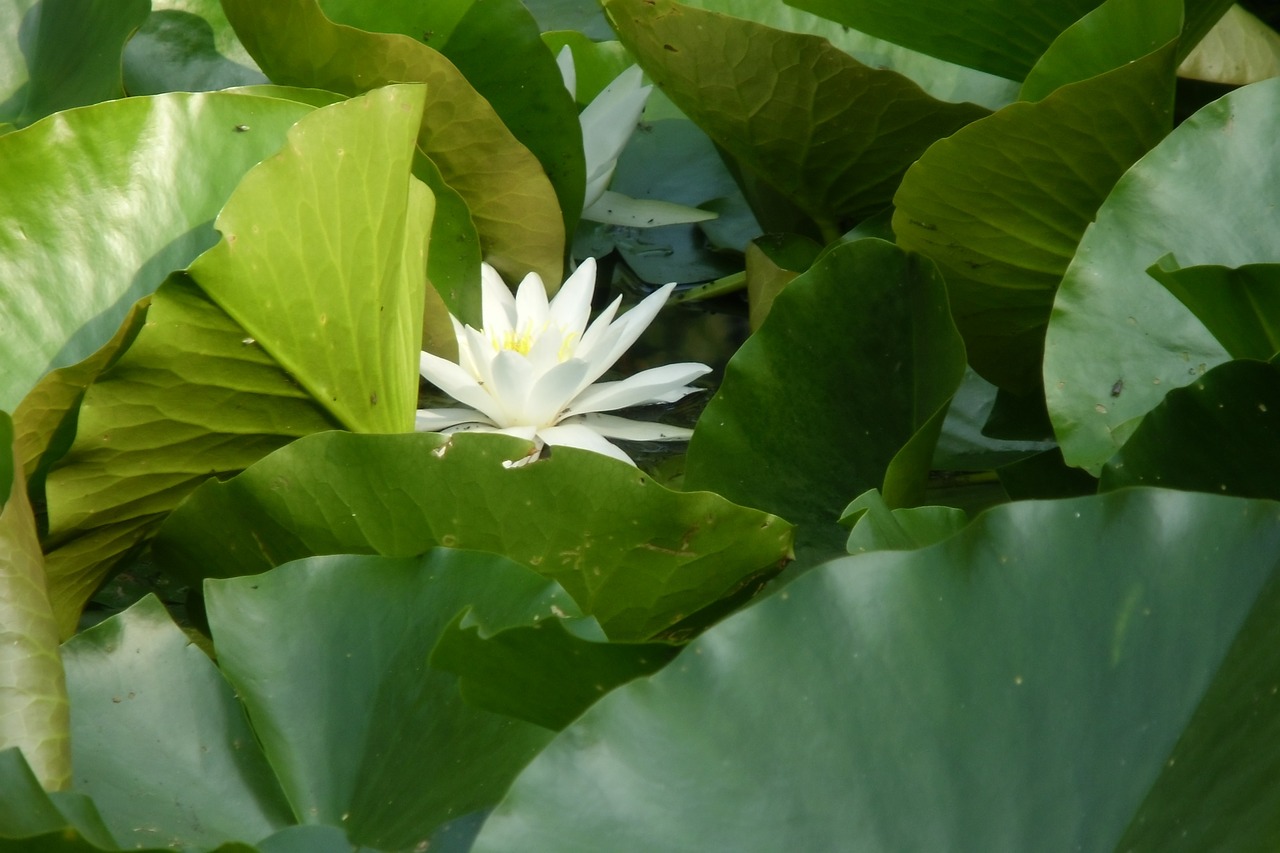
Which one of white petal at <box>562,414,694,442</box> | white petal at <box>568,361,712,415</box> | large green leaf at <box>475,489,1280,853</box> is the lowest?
white petal at <box>562,414,694,442</box>

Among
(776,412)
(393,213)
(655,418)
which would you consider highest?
(393,213)

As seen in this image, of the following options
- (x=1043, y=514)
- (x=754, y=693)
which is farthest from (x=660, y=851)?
(x=1043, y=514)

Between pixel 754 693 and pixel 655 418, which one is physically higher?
pixel 754 693

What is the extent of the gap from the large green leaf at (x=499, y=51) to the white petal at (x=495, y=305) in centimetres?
12

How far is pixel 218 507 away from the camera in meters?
0.67

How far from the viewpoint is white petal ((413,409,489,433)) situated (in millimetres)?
931

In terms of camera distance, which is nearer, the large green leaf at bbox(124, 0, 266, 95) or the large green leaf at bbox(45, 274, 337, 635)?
the large green leaf at bbox(45, 274, 337, 635)

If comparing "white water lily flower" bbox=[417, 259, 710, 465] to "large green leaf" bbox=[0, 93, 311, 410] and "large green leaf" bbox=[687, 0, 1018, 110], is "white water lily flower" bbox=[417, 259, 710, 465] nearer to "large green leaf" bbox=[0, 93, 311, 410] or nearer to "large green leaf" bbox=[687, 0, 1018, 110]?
"large green leaf" bbox=[0, 93, 311, 410]

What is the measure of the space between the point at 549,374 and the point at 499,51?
308 mm

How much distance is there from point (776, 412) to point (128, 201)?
442 millimetres

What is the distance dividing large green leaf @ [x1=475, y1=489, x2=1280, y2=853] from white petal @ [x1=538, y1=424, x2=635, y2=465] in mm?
441

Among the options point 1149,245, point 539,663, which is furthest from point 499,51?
point 539,663

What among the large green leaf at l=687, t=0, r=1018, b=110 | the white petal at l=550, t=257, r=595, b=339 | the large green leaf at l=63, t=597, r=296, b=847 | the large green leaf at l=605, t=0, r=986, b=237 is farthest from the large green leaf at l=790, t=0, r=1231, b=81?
the large green leaf at l=63, t=597, r=296, b=847

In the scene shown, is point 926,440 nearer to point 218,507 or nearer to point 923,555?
point 923,555
